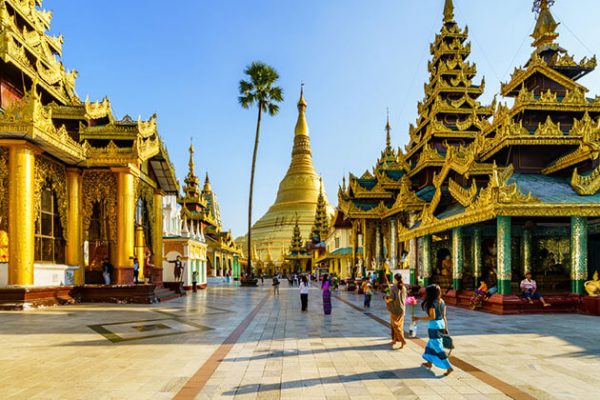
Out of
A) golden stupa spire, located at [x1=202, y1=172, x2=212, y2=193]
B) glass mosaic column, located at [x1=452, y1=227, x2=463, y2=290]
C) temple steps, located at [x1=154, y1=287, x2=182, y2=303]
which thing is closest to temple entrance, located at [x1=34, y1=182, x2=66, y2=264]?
temple steps, located at [x1=154, y1=287, x2=182, y2=303]

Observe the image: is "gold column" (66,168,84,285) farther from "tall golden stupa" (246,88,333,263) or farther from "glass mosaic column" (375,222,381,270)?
"tall golden stupa" (246,88,333,263)

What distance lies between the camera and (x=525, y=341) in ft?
36.6

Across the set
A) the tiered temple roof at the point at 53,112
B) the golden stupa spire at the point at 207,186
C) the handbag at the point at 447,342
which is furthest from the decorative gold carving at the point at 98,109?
the golden stupa spire at the point at 207,186

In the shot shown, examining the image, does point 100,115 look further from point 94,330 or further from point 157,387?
point 157,387

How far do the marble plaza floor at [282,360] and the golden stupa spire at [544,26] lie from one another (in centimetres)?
1485

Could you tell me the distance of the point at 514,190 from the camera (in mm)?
16859

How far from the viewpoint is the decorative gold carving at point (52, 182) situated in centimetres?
2017

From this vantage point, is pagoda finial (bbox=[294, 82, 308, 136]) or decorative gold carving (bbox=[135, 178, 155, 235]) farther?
pagoda finial (bbox=[294, 82, 308, 136])

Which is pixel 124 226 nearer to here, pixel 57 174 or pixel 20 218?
pixel 57 174

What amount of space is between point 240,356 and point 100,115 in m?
18.4

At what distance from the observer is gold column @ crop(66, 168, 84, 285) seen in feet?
74.8

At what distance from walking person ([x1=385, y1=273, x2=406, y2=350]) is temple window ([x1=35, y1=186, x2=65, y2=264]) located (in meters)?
15.8

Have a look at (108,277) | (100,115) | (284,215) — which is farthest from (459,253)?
(284,215)

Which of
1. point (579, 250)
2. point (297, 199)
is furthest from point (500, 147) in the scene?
point (297, 199)
